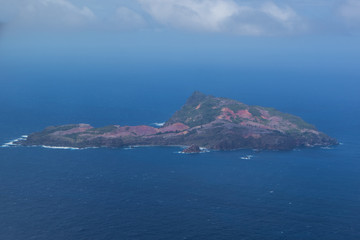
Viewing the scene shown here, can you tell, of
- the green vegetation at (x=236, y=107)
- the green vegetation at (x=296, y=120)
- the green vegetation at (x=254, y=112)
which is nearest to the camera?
the green vegetation at (x=296, y=120)

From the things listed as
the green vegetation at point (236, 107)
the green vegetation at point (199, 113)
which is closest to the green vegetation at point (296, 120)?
the green vegetation at point (236, 107)

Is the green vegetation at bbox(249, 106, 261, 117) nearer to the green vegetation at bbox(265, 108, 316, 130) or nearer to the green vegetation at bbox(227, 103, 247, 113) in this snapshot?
the green vegetation at bbox(227, 103, 247, 113)

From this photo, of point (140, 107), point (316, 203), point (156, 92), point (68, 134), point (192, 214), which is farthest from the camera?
point (156, 92)

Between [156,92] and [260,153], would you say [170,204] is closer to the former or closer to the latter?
[260,153]

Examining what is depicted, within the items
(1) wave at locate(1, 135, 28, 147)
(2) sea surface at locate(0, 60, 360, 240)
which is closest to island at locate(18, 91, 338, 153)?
(1) wave at locate(1, 135, 28, 147)

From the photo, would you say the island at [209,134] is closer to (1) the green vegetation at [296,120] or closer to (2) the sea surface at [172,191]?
(1) the green vegetation at [296,120]

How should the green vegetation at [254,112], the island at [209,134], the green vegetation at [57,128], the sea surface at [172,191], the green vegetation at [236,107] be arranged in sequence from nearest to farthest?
the sea surface at [172,191] → the island at [209,134] → the green vegetation at [57,128] → the green vegetation at [254,112] → the green vegetation at [236,107]

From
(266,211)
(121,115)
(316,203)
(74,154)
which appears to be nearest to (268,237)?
(266,211)

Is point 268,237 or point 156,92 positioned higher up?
point 156,92
